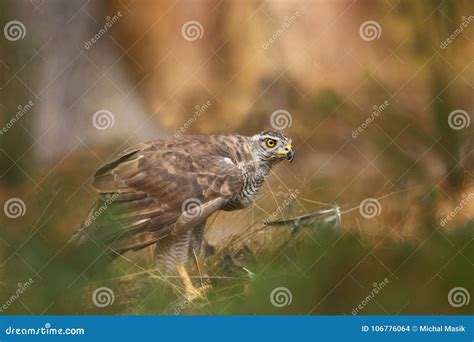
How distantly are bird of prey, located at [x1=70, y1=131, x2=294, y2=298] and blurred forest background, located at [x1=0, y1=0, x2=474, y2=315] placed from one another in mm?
116

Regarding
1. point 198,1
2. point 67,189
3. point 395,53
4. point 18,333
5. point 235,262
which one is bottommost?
point 18,333

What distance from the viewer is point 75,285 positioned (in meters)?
6.68

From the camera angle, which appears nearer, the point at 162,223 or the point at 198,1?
the point at 162,223

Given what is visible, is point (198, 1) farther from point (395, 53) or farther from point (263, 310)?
point (263, 310)

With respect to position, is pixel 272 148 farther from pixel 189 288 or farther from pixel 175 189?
pixel 189 288

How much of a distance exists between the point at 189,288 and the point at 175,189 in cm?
77

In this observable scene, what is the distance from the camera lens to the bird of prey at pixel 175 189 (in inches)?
252

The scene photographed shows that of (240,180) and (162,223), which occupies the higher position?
(240,180)

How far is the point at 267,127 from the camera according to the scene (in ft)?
22.1

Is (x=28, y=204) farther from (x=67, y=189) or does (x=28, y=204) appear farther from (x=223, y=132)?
(x=223, y=132)

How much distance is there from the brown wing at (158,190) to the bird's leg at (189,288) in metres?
0.37

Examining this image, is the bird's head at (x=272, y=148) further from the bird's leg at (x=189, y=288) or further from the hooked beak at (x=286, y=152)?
the bird's leg at (x=189, y=288)

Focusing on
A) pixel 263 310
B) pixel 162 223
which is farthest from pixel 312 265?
pixel 162 223

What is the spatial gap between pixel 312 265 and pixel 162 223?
3.96ft
